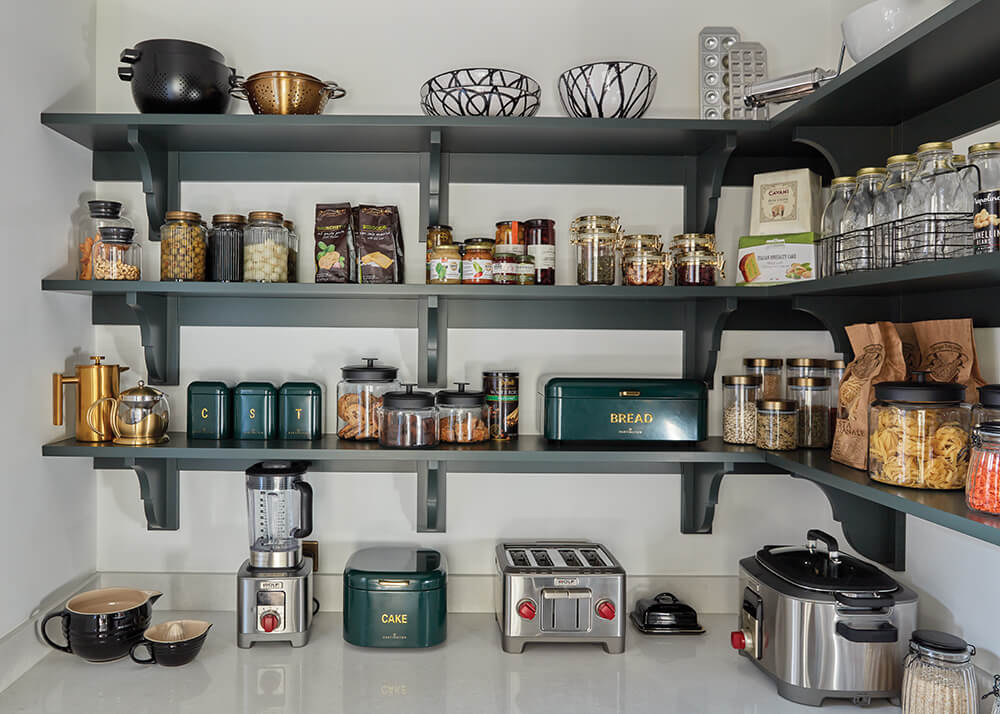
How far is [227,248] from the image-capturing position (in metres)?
1.76

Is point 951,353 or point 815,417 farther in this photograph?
point 815,417

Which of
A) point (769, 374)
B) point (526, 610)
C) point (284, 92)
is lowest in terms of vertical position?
point (526, 610)

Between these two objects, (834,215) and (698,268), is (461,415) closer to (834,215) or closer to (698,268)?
(698,268)

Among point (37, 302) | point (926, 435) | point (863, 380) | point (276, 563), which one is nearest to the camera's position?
point (926, 435)

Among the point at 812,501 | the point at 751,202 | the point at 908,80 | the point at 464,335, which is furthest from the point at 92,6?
the point at 812,501

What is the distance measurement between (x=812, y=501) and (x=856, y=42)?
3.68 feet

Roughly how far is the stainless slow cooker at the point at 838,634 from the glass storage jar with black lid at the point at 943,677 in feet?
0.35

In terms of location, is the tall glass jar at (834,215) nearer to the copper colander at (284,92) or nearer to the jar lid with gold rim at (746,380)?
the jar lid with gold rim at (746,380)

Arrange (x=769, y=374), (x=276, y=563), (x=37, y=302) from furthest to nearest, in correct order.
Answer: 1. (x=769, y=374)
2. (x=276, y=563)
3. (x=37, y=302)

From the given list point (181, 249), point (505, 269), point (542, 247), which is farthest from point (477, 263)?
point (181, 249)

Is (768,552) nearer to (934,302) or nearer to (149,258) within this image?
(934,302)

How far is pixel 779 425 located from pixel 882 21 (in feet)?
2.68

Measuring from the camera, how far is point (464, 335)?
1967 mm

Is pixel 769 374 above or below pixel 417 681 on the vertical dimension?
above
